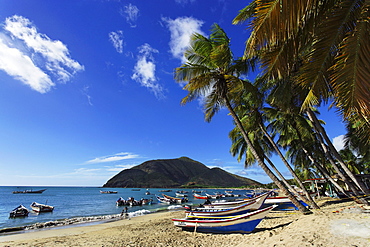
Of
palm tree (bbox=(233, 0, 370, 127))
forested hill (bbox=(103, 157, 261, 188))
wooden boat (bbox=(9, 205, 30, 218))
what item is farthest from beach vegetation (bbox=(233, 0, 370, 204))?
forested hill (bbox=(103, 157, 261, 188))

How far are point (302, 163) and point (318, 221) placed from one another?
811 inches

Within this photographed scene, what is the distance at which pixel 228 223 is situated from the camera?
29.6 feet

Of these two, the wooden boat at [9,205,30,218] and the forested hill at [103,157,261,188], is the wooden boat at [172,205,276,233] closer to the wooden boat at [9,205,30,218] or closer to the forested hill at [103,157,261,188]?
the wooden boat at [9,205,30,218]

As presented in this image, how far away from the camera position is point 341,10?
324cm

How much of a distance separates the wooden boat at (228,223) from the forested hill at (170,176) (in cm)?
12447

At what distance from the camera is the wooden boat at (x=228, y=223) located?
28.0ft

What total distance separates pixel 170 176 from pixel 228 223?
13886cm

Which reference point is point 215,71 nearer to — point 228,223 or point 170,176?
point 228,223

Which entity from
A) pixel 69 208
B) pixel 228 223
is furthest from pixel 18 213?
pixel 228 223

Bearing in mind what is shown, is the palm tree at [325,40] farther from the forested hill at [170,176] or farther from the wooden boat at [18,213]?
the forested hill at [170,176]

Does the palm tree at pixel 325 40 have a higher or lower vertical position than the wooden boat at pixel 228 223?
higher

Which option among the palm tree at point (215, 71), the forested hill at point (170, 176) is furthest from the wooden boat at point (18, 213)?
the forested hill at point (170, 176)

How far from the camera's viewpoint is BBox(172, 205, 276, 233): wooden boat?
8523 mm

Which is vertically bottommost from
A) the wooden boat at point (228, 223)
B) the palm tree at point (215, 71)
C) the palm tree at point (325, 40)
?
the wooden boat at point (228, 223)
